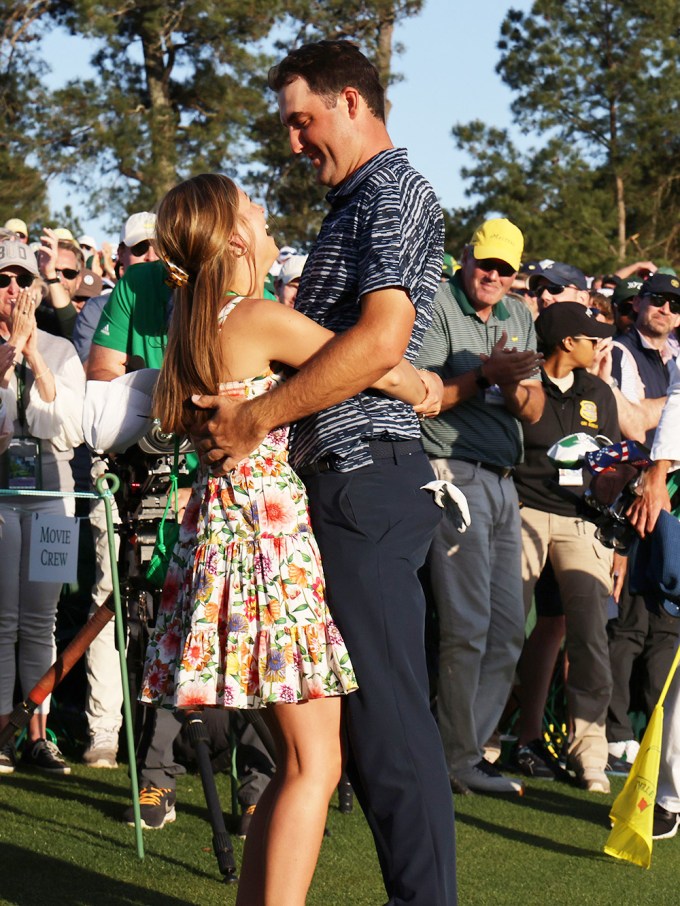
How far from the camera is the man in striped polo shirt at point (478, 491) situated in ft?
21.8

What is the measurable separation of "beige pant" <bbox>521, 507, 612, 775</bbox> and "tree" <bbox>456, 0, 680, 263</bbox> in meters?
18.6

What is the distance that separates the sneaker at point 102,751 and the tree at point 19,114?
14.0 m

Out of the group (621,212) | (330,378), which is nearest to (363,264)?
(330,378)

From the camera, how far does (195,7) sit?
74.2 ft

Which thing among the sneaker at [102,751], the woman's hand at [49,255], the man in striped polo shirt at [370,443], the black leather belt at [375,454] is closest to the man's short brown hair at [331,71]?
the man in striped polo shirt at [370,443]

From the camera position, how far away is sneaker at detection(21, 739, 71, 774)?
6.58m

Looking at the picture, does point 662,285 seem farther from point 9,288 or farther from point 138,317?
point 138,317

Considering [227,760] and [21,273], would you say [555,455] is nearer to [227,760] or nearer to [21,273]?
[227,760]

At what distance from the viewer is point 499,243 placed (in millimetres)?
6840

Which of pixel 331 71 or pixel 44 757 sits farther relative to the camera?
pixel 44 757

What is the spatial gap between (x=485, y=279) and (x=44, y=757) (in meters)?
3.03

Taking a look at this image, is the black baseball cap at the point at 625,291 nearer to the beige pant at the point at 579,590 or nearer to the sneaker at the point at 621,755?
the beige pant at the point at 579,590

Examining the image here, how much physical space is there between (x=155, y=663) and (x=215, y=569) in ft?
1.05

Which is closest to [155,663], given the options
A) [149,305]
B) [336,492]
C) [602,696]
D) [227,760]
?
[336,492]
